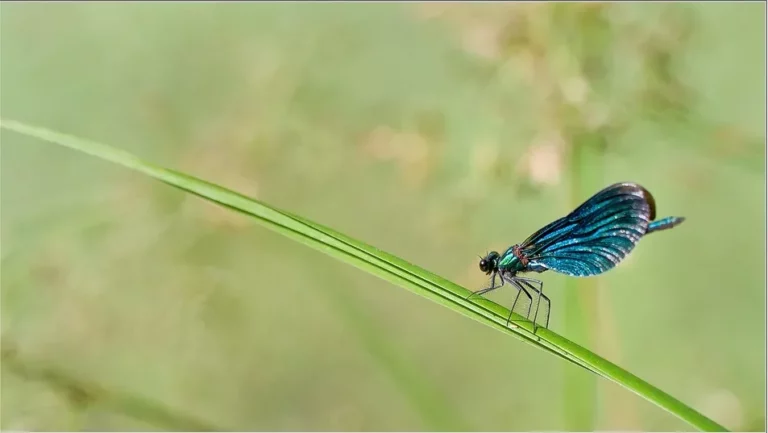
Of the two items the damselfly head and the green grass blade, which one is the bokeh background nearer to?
the damselfly head

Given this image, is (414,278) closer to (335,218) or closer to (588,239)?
(588,239)

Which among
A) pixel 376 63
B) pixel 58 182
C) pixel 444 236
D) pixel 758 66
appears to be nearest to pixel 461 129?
pixel 444 236

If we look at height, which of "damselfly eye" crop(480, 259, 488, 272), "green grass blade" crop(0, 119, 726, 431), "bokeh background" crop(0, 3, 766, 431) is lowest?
"green grass blade" crop(0, 119, 726, 431)

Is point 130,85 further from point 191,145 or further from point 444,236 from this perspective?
point 444,236

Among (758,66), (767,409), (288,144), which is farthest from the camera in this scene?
(758,66)

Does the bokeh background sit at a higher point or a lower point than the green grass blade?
higher

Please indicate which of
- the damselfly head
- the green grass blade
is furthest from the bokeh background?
the green grass blade
